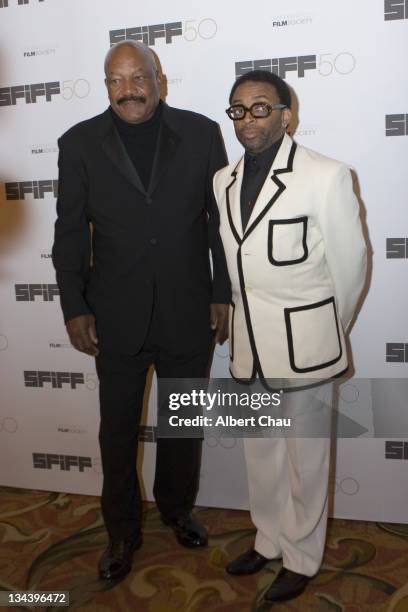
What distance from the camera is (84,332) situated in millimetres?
2164

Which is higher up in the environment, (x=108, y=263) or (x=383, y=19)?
(x=383, y=19)

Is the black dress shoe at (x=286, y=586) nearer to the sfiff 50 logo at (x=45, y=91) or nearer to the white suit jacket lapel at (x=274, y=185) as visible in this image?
the white suit jacket lapel at (x=274, y=185)

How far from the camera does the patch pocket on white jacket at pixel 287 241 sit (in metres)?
1.80

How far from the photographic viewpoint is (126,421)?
7.40 feet

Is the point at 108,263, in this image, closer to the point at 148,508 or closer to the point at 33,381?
the point at 33,381

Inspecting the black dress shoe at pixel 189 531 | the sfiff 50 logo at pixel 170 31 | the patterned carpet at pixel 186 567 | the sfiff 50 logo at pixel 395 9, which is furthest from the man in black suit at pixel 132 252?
the sfiff 50 logo at pixel 395 9

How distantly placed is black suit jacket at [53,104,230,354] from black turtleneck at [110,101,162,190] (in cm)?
3

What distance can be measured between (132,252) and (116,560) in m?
1.15

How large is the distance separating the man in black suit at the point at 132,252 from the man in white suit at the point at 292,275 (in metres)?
0.21

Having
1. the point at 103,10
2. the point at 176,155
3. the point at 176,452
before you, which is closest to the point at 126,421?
the point at 176,452

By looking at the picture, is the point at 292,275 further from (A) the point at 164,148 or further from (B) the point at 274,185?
(A) the point at 164,148

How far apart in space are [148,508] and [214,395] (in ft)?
2.02

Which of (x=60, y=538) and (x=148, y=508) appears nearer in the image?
(x=60, y=538)

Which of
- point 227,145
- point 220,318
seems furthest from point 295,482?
point 227,145
